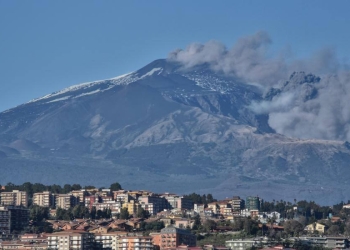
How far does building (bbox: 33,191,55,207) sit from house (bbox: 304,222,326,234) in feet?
63.1

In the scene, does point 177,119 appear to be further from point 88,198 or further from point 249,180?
point 88,198

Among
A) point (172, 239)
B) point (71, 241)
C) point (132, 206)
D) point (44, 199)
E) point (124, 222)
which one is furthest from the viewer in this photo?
point (44, 199)

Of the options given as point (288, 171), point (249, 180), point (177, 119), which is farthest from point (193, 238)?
point (177, 119)

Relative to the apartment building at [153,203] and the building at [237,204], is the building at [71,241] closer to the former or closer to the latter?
the apartment building at [153,203]

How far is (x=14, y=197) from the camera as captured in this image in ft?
310

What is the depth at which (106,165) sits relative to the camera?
179m

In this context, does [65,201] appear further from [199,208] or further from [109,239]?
[109,239]

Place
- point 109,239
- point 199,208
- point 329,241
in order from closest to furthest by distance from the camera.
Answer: point 109,239 → point 329,241 → point 199,208

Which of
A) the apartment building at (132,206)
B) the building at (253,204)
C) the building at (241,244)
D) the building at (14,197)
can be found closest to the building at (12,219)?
the apartment building at (132,206)

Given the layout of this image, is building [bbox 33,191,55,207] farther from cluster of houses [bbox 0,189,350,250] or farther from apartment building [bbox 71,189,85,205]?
apartment building [bbox 71,189,85,205]

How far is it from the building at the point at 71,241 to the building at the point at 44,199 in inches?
1042

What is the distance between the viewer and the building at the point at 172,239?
224ft

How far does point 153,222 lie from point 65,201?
672 inches

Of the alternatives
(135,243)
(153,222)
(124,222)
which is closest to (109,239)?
(135,243)
